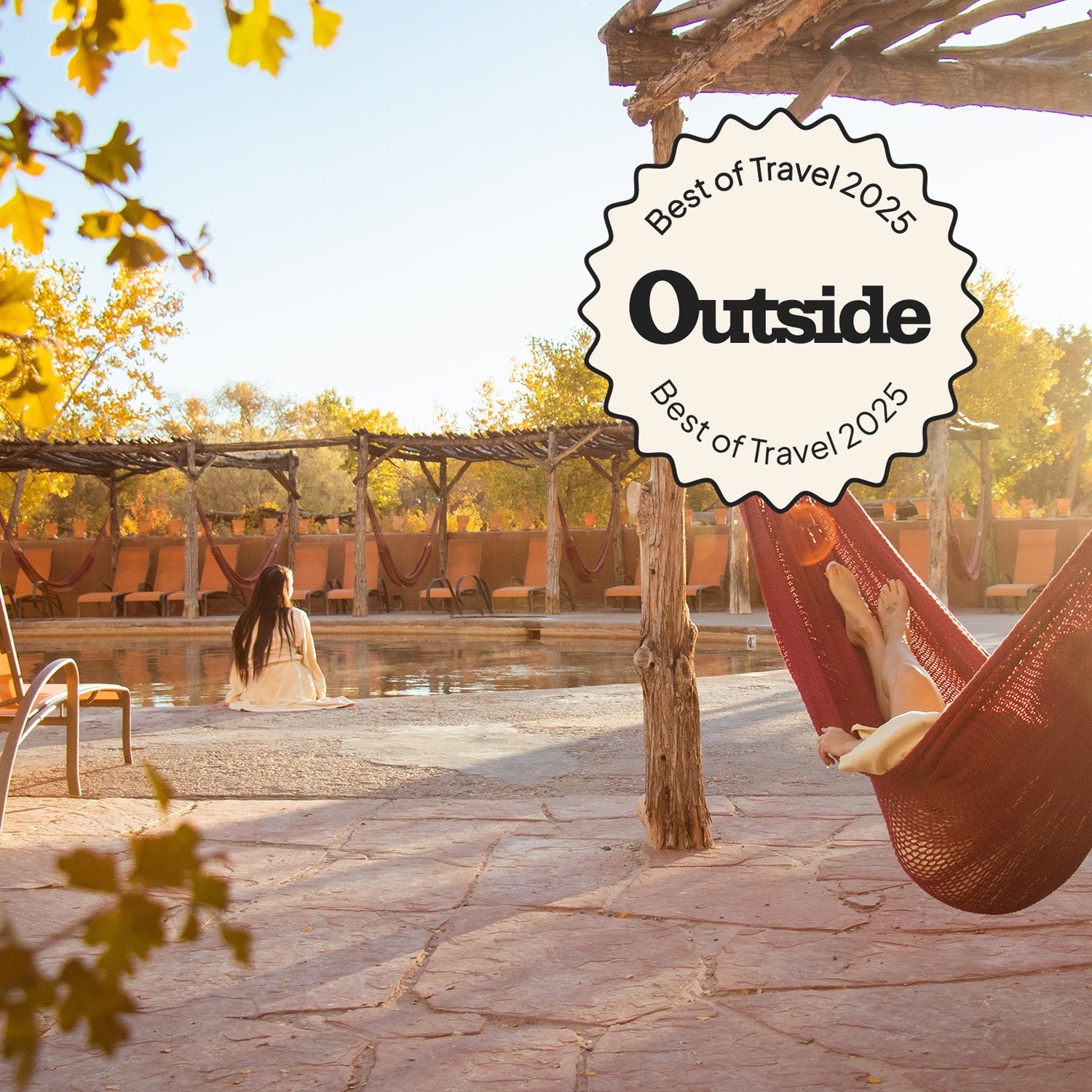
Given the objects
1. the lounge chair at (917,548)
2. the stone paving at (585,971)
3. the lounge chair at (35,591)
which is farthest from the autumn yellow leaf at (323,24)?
the lounge chair at (35,591)

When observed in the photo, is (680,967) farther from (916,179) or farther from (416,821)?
(916,179)

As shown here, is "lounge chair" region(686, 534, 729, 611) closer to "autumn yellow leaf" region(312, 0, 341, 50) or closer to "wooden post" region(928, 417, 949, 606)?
"wooden post" region(928, 417, 949, 606)

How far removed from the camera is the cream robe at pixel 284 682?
213 inches

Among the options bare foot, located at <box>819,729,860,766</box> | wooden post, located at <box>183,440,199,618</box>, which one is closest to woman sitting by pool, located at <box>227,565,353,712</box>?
→ bare foot, located at <box>819,729,860,766</box>

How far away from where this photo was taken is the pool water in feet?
23.2

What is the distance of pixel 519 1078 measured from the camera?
152 cm

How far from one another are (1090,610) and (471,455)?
12273mm

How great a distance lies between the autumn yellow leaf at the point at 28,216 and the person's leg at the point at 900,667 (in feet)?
6.93

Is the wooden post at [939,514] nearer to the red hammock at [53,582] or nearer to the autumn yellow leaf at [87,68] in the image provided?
the red hammock at [53,582]

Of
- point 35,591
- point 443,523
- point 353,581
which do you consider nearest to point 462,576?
point 443,523

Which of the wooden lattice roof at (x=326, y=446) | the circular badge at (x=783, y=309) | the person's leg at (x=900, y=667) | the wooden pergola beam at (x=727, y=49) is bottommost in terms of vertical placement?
the person's leg at (x=900, y=667)

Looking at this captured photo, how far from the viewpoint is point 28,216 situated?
573 millimetres

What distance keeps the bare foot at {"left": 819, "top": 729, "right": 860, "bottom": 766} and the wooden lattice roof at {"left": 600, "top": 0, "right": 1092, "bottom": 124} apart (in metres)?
1.56

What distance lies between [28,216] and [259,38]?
15 cm
